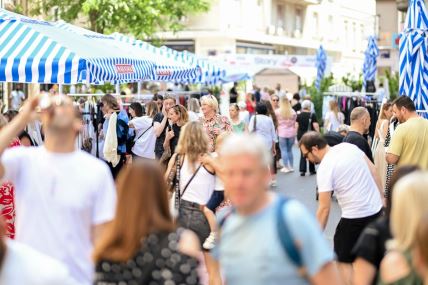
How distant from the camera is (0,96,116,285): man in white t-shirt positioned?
5.02 metres

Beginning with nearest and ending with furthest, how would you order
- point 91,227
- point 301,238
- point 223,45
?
point 301,238, point 91,227, point 223,45

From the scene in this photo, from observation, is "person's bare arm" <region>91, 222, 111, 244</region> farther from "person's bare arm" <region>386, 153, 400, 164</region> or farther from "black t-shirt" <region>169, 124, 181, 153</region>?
"black t-shirt" <region>169, 124, 181, 153</region>

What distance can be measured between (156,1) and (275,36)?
25.4 meters

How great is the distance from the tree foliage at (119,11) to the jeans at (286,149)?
9394mm

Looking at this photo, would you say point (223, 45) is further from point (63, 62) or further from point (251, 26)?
point (63, 62)

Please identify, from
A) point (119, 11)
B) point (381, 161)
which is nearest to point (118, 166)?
point (381, 161)

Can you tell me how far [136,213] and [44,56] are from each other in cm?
787

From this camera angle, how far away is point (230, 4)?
49219mm

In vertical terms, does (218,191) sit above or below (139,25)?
below

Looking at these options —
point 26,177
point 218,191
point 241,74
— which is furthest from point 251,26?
point 26,177

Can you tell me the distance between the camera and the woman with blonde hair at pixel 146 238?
4.32 metres

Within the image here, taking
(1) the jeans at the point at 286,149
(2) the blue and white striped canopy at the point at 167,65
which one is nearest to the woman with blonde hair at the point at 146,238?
(2) the blue and white striped canopy at the point at 167,65

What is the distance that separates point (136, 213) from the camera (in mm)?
4312

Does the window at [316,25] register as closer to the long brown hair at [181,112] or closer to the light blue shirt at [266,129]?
the light blue shirt at [266,129]
